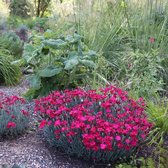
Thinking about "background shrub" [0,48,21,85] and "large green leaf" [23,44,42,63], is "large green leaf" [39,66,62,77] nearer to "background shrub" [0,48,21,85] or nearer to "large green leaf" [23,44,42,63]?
"large green leaf" [23,44,42,63]

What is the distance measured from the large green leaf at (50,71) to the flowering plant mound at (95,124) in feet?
2.90

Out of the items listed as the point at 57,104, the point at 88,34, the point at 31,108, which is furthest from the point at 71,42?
the point at 88,34

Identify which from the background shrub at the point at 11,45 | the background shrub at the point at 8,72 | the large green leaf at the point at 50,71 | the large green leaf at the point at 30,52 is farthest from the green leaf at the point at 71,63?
the background shrub at the point at 11,45

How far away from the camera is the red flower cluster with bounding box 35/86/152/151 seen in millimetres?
3121

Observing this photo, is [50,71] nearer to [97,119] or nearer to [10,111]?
[10,111]

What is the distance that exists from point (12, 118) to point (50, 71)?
108 centimetres

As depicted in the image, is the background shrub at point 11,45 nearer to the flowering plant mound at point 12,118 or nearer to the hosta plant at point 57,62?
the hosta plant at point 57,62

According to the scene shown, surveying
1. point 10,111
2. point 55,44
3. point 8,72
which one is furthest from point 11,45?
point 10,111

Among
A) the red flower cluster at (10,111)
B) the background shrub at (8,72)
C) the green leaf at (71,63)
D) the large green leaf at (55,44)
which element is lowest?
the background shrub at (8,72)

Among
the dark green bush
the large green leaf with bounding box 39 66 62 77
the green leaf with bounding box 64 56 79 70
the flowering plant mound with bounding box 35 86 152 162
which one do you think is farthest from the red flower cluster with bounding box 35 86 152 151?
the dark green bush

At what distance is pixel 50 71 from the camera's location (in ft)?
15.3

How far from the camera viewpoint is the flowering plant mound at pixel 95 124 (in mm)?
3133

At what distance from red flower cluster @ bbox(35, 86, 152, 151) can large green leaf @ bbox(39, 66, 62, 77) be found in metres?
0.84

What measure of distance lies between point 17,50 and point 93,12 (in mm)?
1778
